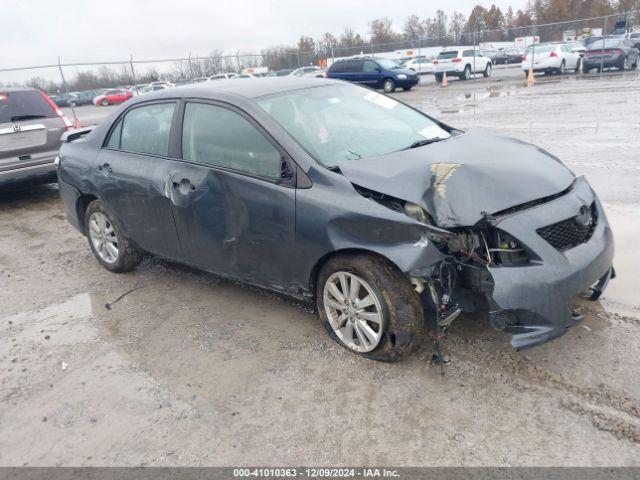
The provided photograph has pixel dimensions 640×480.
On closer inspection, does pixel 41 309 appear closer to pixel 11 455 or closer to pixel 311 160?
pixel 11 455

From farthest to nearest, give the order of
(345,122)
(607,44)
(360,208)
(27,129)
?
(607,44)
(27,129)
(345,122)
(360,208)

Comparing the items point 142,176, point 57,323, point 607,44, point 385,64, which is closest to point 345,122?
point 142,176

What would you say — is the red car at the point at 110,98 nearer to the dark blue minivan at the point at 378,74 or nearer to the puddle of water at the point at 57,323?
the dark blue minivan at the point at 378,74

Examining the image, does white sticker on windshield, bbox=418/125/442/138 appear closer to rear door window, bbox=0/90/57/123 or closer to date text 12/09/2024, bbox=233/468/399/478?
date text 12/09/2024, bbox=233/468/399/478

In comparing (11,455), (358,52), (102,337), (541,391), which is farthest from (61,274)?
(358,52)

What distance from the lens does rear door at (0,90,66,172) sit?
7.41 meters

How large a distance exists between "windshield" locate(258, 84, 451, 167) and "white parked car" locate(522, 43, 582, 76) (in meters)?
21.8

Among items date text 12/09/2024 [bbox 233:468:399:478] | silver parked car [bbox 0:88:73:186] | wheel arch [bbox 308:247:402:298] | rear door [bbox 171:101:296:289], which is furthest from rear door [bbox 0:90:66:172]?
date text 12/09/2024 [bbox 233:468:399:478]

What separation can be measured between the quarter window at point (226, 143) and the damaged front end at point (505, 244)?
2.06 feet

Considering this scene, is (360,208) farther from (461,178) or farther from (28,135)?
(28,135)

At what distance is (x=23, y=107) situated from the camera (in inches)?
305

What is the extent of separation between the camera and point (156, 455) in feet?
8.88

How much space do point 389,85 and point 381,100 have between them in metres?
20.1

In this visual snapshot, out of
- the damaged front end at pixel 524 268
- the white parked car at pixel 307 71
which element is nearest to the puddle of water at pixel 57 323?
the damaged front end at pixel 524 268
